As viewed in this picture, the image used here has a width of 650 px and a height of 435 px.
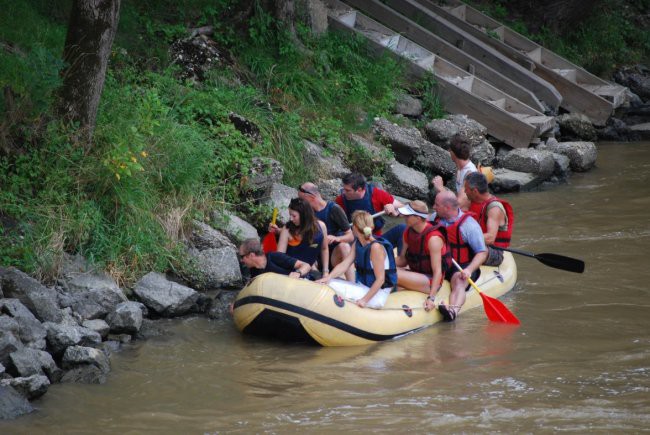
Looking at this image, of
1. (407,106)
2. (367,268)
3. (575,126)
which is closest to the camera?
(367,268)

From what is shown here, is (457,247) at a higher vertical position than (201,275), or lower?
higher

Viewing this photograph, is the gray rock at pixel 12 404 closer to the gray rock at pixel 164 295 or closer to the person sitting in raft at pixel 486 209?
the gray rock at pixel 164 295

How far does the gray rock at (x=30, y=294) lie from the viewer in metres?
7.02

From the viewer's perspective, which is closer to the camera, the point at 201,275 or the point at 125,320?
the point at 125,320

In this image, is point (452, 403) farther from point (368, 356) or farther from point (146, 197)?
point (146, 197)

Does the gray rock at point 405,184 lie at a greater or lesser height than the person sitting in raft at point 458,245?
greater

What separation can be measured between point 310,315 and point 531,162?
23.7ft

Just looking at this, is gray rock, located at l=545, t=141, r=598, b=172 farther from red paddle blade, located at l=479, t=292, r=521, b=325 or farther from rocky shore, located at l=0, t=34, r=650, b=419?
red paddle blade, located at l=479, t=292, r=521, b=325

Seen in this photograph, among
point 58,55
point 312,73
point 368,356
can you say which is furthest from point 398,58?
point 368,356

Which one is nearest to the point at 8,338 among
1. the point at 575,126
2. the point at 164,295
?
the point at 164,295

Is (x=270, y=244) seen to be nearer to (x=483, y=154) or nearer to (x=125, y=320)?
(x=125, y=320)

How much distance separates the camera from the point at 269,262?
306 inches

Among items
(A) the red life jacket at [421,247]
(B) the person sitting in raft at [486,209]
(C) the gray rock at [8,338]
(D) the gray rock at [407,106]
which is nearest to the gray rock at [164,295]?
(C) the gray rock at [8,338]

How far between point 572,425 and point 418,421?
36.9 inches
